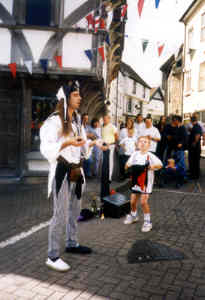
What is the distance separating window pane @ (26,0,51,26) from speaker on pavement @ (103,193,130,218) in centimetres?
585

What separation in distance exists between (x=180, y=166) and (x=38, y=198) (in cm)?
405

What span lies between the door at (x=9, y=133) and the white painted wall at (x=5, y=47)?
1092 millimetres

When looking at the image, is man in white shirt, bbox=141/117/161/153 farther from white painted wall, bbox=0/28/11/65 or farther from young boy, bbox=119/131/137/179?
white painted wall, bbox=0/28/11/65

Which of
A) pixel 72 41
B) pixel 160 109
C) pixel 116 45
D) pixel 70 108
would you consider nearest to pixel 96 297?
pixel 70 108

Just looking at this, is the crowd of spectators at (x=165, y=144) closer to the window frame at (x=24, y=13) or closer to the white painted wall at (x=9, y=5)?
the window frame at (x=24, y=13)

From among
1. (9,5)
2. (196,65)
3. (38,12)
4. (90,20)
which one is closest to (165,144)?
(90,20)

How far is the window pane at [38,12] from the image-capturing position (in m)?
9.22

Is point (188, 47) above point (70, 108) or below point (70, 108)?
above

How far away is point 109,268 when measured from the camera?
363cm

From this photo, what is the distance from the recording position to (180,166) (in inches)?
358

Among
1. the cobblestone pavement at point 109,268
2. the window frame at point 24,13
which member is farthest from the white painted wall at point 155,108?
the cobblestone pavement at point 109,268

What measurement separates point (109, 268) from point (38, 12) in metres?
7.91

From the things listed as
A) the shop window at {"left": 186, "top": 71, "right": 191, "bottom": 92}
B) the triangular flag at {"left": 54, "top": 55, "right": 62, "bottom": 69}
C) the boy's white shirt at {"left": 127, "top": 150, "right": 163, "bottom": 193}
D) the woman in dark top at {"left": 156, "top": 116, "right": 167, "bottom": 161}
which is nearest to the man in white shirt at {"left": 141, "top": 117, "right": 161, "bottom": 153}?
the woman in dark top at {"left": 156, "top": 116, "right": 167, "bottom": 161}

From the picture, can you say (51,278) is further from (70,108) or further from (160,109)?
(160,109)
